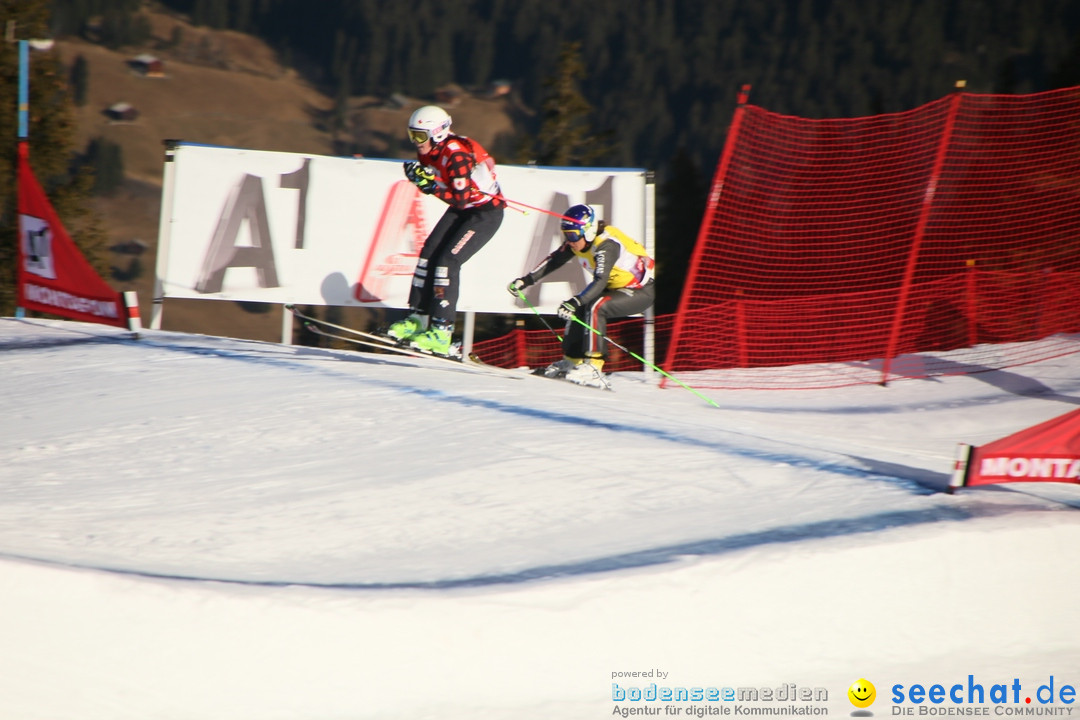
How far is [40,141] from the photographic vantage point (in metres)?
15.2

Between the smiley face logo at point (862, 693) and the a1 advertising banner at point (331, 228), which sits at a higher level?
the a1 advertising banner at point (331, 228)

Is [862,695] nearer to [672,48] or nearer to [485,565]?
[485,565]

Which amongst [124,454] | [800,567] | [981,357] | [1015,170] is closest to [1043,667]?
[800,567]

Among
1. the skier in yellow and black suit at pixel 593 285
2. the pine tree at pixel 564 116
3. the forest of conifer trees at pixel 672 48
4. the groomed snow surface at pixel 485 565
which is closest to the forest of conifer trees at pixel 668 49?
the forest of conifer trees at pixel 672 48

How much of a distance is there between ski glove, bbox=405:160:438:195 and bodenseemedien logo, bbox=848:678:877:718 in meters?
5.12

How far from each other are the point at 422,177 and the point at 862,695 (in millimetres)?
5221

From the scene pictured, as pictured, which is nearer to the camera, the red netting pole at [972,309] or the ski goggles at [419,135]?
the ski goggles at [419,135]

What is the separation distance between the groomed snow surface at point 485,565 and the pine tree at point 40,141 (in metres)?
10.4

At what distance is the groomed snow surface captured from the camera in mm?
3016

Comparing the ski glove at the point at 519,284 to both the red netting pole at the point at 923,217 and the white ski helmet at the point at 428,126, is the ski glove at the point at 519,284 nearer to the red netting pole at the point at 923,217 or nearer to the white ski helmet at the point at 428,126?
the white ski helmet at the point at 428,126

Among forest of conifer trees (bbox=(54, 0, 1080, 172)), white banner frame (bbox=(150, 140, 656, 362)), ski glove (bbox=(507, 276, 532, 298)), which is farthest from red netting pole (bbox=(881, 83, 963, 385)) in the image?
forest of conifer trees (bbox=(54, 0, 1080, 172))

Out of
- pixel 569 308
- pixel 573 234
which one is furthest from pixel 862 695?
pixel 573 234

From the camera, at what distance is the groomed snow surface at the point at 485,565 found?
3016 millimetres

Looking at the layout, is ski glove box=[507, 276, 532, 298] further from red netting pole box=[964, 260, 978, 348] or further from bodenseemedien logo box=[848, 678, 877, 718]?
bodenseemedien logo box=[848, 678, 877, 718]
